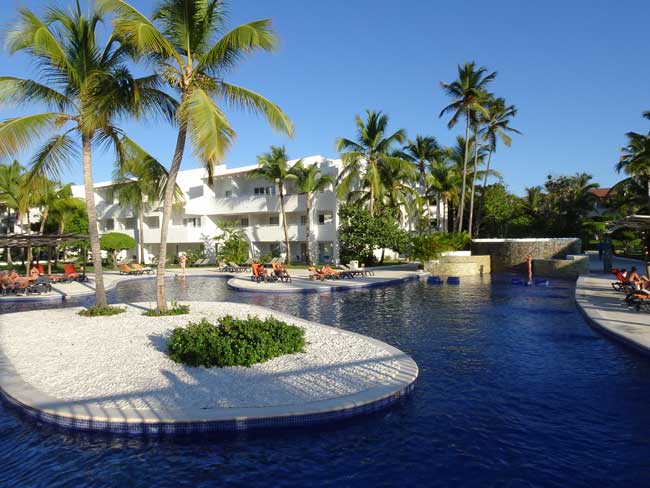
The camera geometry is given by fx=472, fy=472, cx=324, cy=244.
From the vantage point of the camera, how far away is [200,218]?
44062mm

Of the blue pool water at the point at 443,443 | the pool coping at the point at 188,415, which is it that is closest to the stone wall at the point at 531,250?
the blue pool water at the point at 443,443

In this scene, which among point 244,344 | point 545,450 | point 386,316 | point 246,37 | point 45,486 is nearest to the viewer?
point 45,486

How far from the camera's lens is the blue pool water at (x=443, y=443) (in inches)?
202

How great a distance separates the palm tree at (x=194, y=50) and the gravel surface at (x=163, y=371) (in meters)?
3.41

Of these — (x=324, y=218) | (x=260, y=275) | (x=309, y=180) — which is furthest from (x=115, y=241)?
(x=260, y=275)

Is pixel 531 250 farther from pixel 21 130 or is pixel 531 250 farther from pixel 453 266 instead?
pixel 21 130

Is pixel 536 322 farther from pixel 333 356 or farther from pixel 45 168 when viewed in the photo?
pixel 45 168

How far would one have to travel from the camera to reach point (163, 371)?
8.38 m

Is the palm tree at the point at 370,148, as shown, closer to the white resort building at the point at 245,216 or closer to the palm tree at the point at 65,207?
the white resort building at the point at 245,216

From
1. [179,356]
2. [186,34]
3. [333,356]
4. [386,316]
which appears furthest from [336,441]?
[186,34]

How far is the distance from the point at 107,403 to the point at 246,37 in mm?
8988

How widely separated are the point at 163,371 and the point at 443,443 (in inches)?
197

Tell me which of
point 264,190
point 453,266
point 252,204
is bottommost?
point 453,266

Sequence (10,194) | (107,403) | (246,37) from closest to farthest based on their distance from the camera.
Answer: (107,403), (246,37), (10,194)
